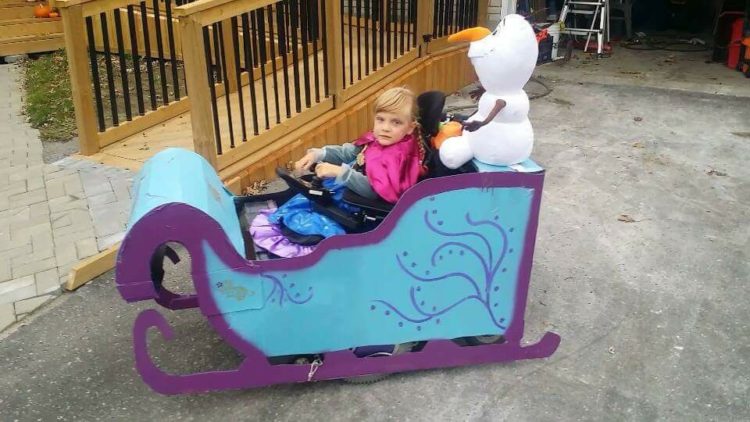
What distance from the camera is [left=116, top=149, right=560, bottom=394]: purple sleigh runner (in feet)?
8.09

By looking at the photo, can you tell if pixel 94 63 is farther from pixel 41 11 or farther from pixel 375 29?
pixel 41 11

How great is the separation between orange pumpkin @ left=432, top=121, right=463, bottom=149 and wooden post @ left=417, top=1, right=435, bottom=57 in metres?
3.72

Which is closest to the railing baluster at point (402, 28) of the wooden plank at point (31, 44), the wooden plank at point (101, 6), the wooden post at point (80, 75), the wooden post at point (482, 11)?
the wooden post at point (482, 11)

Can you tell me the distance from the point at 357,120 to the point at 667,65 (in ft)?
15.6

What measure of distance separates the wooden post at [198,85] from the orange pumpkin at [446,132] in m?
1.70

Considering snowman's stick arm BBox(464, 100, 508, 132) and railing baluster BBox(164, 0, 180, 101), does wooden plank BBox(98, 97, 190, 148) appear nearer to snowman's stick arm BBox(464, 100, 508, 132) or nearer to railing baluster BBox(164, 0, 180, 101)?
railing baluster BBox(164, 0, 180, 101)

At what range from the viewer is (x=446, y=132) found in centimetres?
290

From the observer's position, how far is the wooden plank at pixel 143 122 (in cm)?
496

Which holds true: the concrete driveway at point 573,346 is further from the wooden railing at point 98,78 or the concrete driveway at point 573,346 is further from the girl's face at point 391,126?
the wooden railing at point 98,78

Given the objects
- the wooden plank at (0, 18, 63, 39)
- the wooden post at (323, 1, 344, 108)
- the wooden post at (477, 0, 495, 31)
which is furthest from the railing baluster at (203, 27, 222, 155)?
the wooden plank at (0, 18, 63, 39)

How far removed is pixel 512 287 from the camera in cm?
279

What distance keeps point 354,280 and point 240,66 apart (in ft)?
10.9

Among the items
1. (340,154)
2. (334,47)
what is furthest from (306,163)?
(334,47)

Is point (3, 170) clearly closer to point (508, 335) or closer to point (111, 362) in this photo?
point (111, 362)
